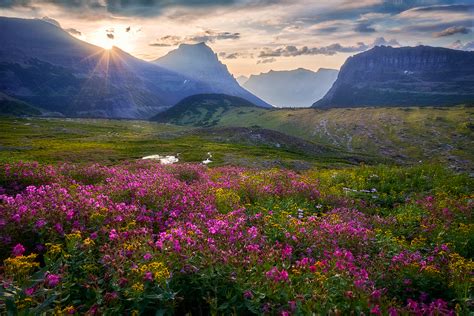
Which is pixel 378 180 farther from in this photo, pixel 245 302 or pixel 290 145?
pixel 290 145

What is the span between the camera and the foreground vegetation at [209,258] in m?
5.52

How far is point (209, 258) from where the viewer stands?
641cm

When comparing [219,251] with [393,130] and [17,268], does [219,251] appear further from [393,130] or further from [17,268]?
[393,130]

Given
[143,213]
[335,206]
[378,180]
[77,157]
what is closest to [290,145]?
[77,157]

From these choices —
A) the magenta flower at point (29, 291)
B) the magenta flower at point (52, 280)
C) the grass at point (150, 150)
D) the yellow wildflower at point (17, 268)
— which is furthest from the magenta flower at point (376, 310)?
the grass at point (150, 150)

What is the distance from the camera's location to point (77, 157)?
1869 inches

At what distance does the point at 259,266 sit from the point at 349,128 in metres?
163

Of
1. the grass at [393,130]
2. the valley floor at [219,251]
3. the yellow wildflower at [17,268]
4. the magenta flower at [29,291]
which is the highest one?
the yellow wildflower at [17,268]

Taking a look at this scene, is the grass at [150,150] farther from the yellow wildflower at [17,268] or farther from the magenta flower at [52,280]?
the magenta flower at [52,280]

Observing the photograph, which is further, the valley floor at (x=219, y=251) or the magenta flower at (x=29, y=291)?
the valley floor at (x=219, y=251)

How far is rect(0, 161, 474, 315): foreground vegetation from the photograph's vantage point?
217 inches

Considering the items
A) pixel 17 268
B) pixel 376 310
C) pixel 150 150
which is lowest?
pixel 150 150

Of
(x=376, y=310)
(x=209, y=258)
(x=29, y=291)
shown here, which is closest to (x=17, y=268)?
(x=29, y=291)

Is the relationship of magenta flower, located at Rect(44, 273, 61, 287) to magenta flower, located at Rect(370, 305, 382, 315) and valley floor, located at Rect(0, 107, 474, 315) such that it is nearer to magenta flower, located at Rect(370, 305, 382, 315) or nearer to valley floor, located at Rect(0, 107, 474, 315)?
valley floor, located at Rect(0, 107, 474, 315)
